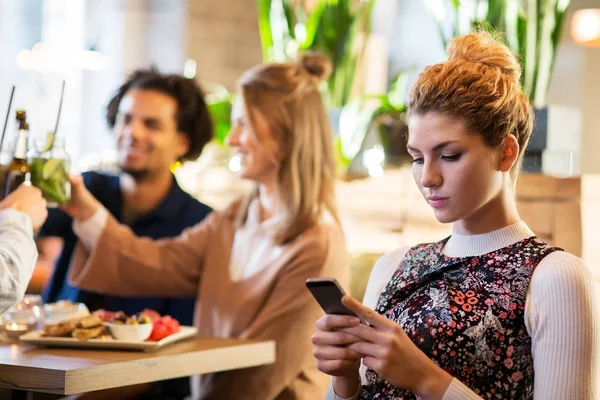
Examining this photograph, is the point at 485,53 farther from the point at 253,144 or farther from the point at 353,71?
the point at 353,71

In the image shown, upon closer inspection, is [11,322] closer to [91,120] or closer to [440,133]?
[440,133]

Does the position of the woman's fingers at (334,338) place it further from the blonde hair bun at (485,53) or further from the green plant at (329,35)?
the green plant at (329,35)

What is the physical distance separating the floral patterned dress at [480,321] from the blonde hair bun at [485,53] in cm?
30

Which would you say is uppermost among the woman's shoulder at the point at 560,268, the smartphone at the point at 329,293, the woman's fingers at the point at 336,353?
the woman's shoulder at the point at 560,268

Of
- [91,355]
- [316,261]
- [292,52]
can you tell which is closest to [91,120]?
[292,52]

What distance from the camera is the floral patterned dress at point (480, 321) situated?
57.4 inches

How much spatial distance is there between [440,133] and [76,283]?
156 cm

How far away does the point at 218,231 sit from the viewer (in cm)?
275

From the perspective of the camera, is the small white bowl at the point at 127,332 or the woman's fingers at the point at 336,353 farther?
the small white bowl at the point at 127,332

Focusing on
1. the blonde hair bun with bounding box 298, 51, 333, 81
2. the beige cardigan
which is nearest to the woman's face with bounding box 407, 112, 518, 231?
the beige cardigan

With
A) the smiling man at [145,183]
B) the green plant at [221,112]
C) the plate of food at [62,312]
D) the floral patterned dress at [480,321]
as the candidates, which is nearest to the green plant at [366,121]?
the green plant at [221,112]

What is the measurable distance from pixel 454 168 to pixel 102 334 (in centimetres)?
99

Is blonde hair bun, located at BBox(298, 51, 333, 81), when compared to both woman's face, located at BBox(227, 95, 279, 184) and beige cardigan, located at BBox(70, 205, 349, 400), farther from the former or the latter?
beige cardigan, located at BBox(70, 205, 349, 400)

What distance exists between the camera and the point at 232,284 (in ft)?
8.54
